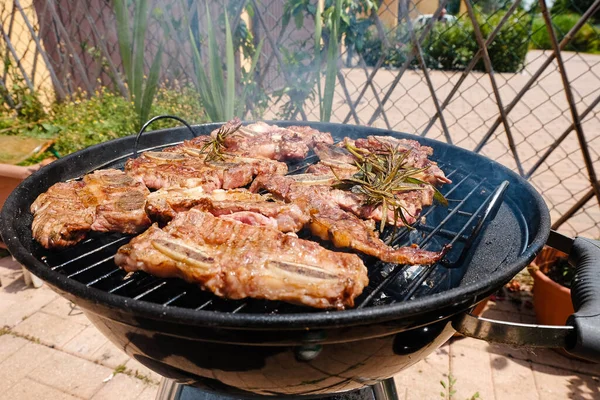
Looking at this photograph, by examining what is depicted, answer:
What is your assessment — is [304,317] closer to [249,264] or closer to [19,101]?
[249,264]

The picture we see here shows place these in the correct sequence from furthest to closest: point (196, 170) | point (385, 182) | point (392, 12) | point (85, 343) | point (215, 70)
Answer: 1. point (392, 12)
2. point (215, 70)
3. point (85, 343)
4. point (196, 170)
5. point (385, 182)

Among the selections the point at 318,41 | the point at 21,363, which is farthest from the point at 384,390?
the point at 318,41

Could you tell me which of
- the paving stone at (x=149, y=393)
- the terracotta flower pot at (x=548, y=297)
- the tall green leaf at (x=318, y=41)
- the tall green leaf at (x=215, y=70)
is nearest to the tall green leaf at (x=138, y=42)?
the tall green leaf at (x=215, y=70)

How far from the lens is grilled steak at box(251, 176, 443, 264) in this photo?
1579 millimetres

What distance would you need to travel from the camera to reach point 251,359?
131 cm

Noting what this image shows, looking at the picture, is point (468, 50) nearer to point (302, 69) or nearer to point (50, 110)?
point (302, 69)

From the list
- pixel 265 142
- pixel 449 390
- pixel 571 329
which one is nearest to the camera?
pixel 571 329

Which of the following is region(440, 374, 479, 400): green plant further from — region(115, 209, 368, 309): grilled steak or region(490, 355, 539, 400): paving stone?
region(115, 209, 368, 309): grilled steak

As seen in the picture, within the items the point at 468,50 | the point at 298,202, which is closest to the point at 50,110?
the point at 298,202

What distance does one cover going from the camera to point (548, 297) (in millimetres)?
3506

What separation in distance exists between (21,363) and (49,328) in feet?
1.34

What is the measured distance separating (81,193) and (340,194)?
1.29 metres

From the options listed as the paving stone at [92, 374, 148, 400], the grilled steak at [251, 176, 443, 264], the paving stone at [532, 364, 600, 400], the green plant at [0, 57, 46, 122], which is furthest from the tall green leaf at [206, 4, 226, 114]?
the green plant at [0, 57, 46, 122]

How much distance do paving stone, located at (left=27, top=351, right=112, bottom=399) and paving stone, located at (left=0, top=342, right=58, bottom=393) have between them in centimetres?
5
